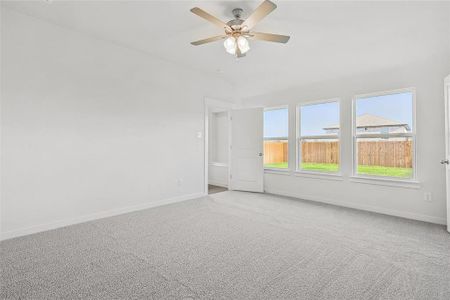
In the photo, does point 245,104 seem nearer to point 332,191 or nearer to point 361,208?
point 332,191

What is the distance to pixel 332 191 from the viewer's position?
4.33 m

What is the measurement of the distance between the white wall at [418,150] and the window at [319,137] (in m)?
0.18

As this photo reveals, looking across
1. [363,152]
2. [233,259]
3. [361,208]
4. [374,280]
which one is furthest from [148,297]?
[363,152]

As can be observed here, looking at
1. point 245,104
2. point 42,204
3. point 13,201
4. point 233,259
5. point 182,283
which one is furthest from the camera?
point 245,104

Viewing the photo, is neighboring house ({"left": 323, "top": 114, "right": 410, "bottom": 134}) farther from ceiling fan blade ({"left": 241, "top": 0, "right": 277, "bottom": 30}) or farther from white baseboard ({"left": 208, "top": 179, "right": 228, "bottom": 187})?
white baseboard ({"left": 208, "top": 179, "right": 228, "bottom": 187})

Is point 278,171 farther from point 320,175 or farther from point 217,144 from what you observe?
point 217,144

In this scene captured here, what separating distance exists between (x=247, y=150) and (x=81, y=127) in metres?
3.50

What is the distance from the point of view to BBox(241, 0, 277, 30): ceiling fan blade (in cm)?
200

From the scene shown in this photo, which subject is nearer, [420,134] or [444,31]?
[444,31]

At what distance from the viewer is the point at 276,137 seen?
532 centimetres

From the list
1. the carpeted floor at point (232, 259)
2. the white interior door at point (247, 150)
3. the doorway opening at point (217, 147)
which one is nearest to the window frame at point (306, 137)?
the white interior door at point (247, 150)

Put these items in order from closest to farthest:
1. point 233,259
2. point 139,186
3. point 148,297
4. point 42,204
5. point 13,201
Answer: point 148,297, point 233,259, point 13,201, point 42,204, point 139,186

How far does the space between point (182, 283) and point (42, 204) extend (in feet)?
7.60

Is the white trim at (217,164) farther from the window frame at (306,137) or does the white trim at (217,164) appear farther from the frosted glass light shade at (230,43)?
the frosted glass light shade at (230,43)
